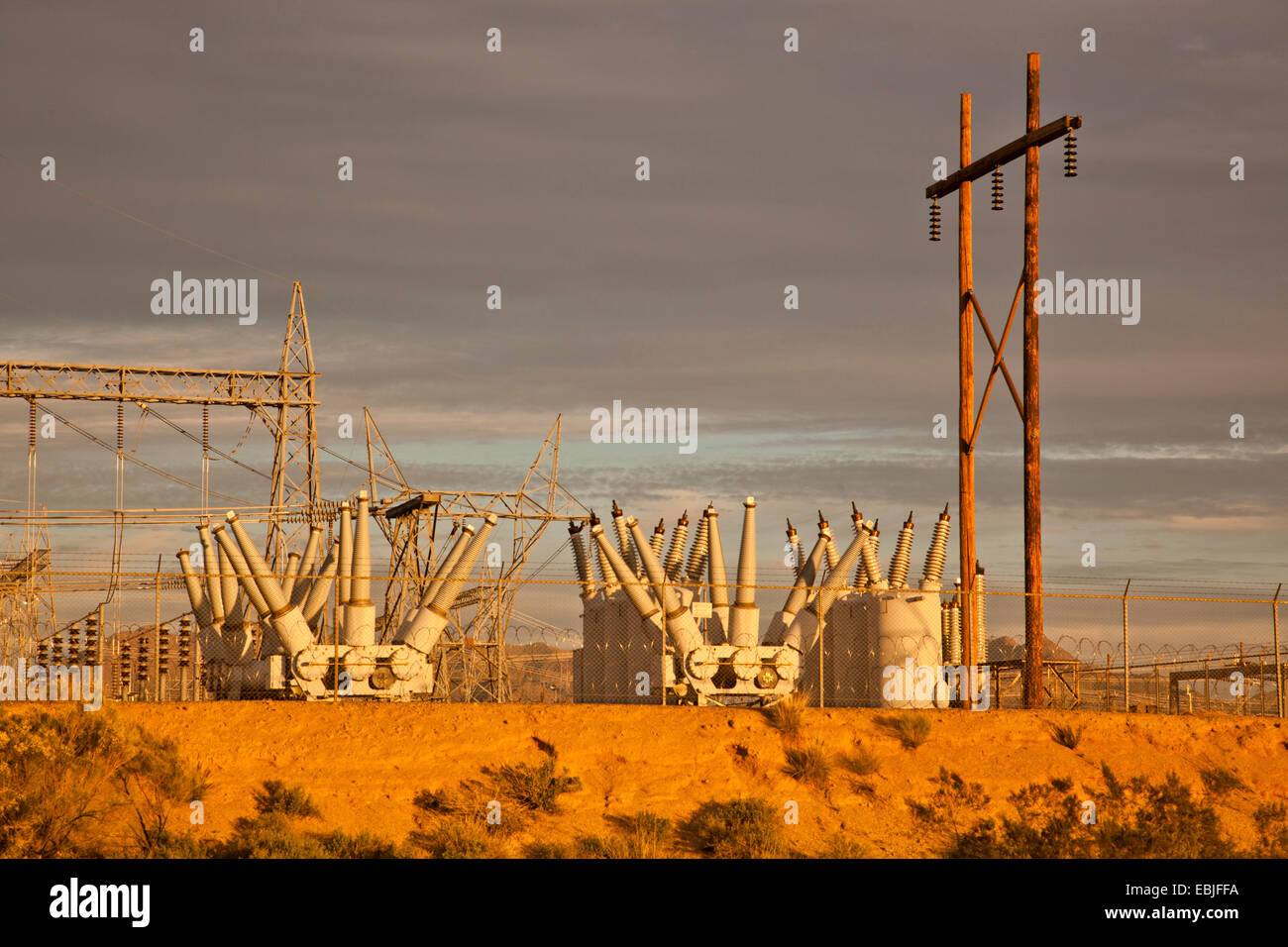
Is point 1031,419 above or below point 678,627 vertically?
above

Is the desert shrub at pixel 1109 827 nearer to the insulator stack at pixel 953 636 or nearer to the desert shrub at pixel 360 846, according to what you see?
the insulator stack at pixel 953 636

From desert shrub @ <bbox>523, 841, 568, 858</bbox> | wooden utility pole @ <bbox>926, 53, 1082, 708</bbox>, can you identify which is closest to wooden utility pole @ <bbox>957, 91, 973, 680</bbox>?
wooden utility pole @ <bbox>926, 53, 1082, 708</bbox>

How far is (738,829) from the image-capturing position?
77.0 ft

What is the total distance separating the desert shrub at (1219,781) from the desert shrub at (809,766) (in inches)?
275

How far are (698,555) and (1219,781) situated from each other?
11.7m

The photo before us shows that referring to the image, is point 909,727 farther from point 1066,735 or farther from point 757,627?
point 757,627

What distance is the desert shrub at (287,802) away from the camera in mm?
23094

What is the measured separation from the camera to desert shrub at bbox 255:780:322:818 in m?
23.1

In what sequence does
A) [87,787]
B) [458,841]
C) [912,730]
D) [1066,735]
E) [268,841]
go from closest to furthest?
[268,841] < [458,841] < [87,787] < [912,730] < [1066,735]

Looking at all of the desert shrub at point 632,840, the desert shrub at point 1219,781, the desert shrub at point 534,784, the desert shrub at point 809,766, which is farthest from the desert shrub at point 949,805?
the desert shrub at point 534,784

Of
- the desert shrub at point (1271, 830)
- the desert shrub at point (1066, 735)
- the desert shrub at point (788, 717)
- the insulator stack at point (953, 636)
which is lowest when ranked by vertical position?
the desert shrub at point (1271, 830)

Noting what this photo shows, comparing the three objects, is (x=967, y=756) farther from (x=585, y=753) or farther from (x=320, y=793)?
(x=320, y=793)

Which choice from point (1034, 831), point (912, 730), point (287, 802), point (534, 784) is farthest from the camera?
point (912, 730)

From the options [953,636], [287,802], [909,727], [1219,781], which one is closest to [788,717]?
[909,727]
